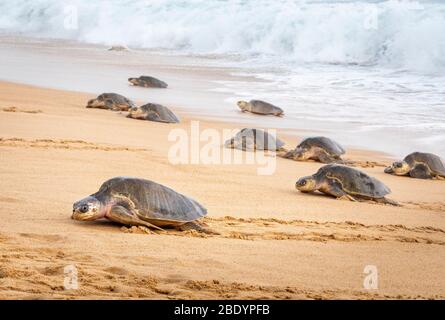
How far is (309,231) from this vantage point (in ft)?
19.2

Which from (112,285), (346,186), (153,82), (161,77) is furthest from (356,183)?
(161,77)

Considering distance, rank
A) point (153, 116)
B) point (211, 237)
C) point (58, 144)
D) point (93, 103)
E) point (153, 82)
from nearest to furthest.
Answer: point (211, 237)
point (58, 144)
point (153, 116)
point (93, 103)
point (153, 82)

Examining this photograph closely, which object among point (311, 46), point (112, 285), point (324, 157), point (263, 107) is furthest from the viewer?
point (311, 46)

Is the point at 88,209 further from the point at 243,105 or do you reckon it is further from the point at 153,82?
the point at 153,82

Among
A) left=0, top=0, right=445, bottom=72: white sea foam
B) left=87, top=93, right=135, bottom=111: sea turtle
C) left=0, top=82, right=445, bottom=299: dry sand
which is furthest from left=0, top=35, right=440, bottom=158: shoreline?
left=0, top=0, right=445, bottom=72: white sea foam

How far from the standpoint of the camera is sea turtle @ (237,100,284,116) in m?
13.8

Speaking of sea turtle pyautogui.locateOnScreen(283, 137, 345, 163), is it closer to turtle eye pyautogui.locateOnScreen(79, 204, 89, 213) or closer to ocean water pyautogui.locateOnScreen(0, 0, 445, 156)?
ocean water pyautogui.locateOnScreen(0, 0, 445, 156)

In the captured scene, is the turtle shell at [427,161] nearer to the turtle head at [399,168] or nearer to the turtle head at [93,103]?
the turtle head at [399,168]

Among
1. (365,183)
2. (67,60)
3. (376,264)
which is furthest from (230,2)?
(376,264)

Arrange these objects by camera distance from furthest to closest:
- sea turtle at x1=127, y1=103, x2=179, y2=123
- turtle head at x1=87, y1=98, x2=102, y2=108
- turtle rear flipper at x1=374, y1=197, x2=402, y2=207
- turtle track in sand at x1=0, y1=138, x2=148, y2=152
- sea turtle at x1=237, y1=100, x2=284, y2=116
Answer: sea turtle at x1=237, y1=100, x2=284, y2=116 → turtle head at x1=87, y1=98, x2=102, y2=108 → sea turtle at x1=127, y1=103, x2=179, y2=123 → turtle track in sand at x1=0, y1=138, x2=148, y2=152 → turtle rear flipper at x1=374, y1=197, x2=402, y2=207

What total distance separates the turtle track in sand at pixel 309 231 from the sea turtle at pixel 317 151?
134 inches

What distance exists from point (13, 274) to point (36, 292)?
13.2 inches

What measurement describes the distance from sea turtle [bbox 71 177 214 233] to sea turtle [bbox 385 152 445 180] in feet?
14.3

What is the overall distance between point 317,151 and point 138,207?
484 centimetres
